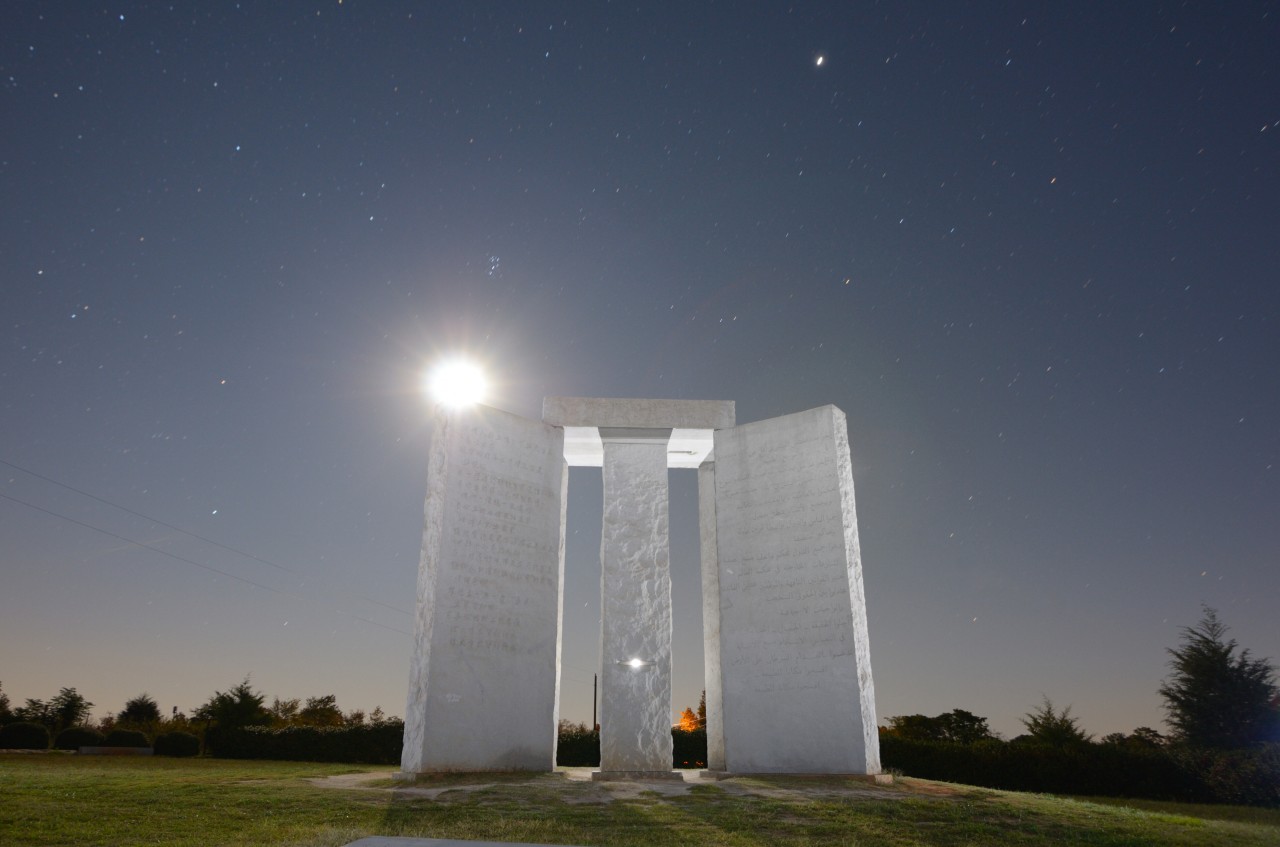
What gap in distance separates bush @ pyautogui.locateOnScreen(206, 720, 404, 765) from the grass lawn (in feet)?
33.3

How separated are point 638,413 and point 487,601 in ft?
14.3

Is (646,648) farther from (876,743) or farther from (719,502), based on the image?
(876,743)

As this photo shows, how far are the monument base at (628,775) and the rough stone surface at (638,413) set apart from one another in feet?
19.4

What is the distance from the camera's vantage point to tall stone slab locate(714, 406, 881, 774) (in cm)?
1231

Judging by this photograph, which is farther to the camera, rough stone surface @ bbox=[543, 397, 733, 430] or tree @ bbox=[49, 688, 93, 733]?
tree @ bbox=[49, 688, 93, 733]

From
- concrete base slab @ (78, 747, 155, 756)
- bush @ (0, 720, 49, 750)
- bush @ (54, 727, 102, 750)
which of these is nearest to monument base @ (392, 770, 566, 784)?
concrete base slab @ (78, 747, 155, 756)

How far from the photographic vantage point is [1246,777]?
14.8 m

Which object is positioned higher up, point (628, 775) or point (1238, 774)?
point (628, 775)

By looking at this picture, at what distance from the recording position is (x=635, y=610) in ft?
44.7

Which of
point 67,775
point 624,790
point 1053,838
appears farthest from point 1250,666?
point 67,775

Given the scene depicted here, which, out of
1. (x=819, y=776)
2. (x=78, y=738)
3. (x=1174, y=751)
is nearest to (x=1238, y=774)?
(x=1174, y=751)

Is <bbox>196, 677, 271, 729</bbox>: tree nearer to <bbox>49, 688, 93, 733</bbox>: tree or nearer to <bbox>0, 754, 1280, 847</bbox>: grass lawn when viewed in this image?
<bbox>49, 688, 93, 733</bbox>: tree

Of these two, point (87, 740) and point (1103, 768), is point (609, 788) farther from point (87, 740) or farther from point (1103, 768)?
point (87, 740)

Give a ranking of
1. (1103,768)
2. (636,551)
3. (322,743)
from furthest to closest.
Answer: (322,743) < (1103,768) < (636,551)
